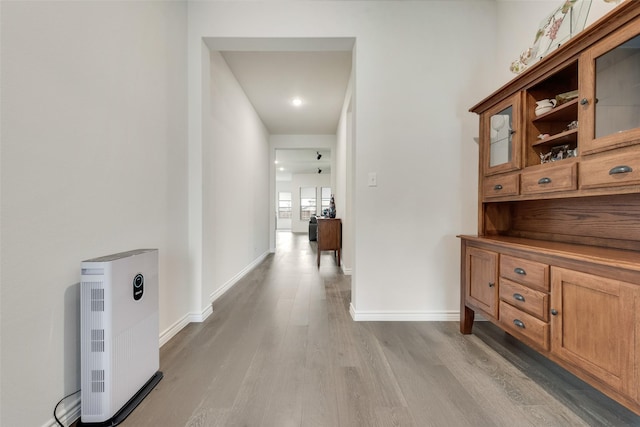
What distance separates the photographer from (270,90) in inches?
146

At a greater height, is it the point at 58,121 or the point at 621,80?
the point at 621,80

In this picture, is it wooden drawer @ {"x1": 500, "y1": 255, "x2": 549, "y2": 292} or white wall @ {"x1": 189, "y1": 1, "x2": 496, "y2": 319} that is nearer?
wooden drawer @ {"x1": 500, "y1": 255, "x2": 549, "y2": 292}

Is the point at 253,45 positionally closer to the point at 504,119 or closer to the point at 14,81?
the point at 14,81

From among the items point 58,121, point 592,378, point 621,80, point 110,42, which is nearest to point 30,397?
point 58,121

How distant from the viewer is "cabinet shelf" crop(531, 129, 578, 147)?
52.2 inches

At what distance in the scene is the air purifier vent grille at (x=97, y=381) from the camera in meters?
1.09

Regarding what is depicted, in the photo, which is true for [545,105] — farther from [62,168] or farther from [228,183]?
[228,183]

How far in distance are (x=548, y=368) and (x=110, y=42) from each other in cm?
309

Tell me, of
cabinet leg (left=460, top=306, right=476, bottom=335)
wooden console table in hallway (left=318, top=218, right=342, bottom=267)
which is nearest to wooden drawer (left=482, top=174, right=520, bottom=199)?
cabinet leg (left=460, top=306, right=476, bottom=335)

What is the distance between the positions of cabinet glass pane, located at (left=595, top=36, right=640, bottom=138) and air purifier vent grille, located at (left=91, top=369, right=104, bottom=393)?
95.1 inches

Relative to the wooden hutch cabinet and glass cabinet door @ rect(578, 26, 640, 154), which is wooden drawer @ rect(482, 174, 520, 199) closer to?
the wooden hutch cabinet

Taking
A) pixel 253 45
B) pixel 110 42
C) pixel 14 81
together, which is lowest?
pixel 14 81

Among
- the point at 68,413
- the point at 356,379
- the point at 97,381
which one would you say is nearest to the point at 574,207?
the point at 356,379

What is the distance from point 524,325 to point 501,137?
3.93ft
